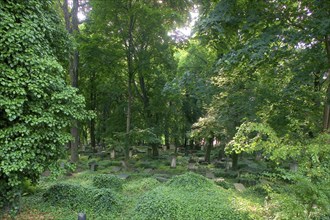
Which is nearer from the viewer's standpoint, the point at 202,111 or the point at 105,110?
the point at 202,111

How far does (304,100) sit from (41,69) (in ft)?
23.0

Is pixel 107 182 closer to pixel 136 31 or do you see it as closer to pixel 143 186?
pixel 143 186

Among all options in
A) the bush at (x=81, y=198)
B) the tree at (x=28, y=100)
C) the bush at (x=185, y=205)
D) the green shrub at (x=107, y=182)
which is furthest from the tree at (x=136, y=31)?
the tree at (x=28, y=100)

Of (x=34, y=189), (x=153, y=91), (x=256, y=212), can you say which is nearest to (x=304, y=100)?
(x=256, y=212)

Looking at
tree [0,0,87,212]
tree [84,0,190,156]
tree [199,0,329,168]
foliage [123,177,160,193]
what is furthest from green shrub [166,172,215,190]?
tree [84,0,190,156]

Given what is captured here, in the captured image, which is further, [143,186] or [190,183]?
[143,186]

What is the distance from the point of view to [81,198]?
6.86 metres

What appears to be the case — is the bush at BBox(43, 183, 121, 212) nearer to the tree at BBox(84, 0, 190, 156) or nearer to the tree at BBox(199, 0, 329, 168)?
the tree at BBox(199, 0, 329, 168)

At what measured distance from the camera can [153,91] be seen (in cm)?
1695

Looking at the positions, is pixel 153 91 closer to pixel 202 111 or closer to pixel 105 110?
pixel 202 111

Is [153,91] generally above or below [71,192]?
above

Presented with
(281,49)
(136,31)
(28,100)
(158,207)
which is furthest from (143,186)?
(136,31)

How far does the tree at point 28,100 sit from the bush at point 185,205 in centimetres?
275

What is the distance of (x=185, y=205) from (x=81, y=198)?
3.03 meters
